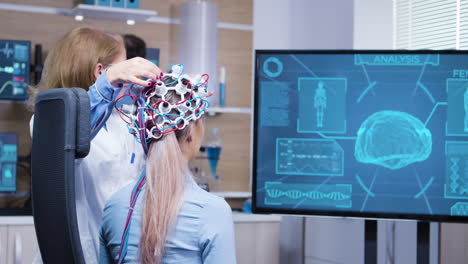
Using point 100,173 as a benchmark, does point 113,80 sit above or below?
above

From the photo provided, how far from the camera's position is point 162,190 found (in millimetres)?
1342

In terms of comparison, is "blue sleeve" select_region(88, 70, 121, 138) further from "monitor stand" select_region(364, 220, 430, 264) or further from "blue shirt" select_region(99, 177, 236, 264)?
"monitor stand" select_region(364, 220, 430, 264)

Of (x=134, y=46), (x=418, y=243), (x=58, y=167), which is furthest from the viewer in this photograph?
(x=134, y=46)

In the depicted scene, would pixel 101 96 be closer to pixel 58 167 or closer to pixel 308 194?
pixel 58 167

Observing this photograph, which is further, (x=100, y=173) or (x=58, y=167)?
(x=100, y=173)

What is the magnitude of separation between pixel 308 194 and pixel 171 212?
1441 mm

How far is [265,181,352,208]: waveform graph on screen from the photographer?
8.70 feet

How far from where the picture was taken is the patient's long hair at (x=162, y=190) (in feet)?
4.28

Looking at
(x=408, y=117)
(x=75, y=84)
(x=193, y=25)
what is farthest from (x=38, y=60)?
(x=408, y=117)

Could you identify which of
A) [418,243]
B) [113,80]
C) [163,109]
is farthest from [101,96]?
[418,243]

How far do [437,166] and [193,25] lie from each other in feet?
6.19

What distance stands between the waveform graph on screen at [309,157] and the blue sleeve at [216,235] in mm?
1405

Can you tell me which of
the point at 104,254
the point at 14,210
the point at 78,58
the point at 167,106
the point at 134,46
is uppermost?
the point at 134,46

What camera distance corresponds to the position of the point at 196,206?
4.38ft
